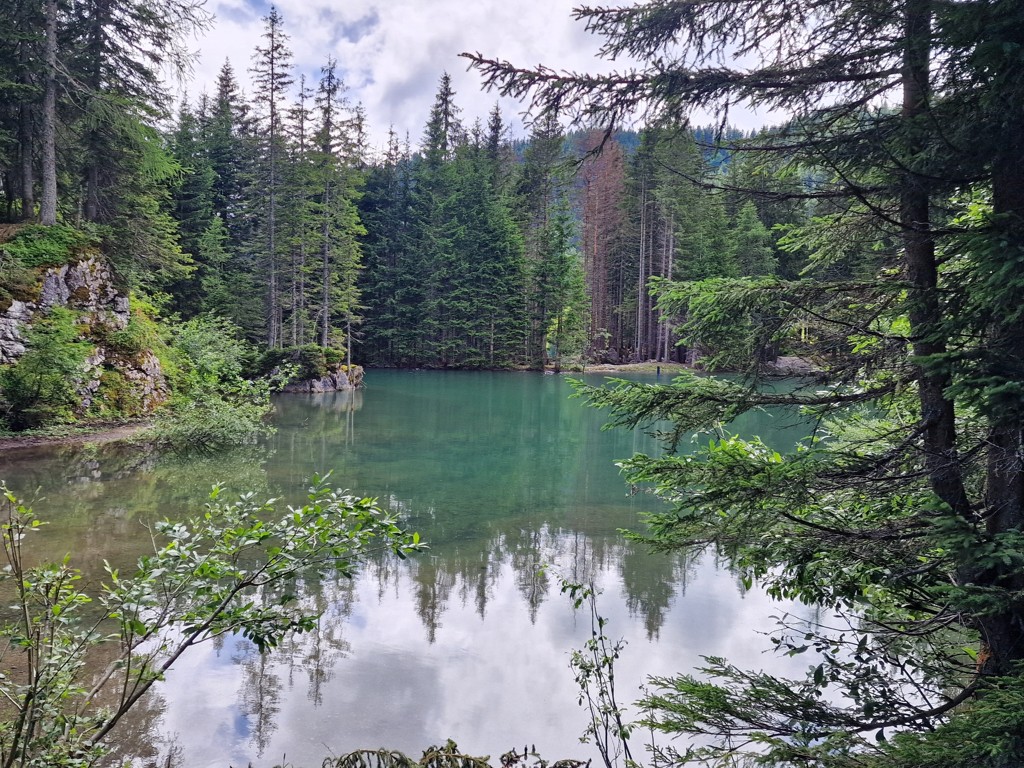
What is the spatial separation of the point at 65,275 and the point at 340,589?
37.3 feet

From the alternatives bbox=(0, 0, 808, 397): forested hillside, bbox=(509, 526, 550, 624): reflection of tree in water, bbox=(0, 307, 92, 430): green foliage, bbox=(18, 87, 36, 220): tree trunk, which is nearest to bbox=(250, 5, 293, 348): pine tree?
Answer: bbox=(0, 0, 808, 397): forested hillside

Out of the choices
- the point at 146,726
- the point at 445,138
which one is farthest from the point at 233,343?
the point at 445,138

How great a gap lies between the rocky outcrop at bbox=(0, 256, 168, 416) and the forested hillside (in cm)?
83

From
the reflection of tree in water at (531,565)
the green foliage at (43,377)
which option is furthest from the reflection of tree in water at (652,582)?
the green foliage at (43,377)

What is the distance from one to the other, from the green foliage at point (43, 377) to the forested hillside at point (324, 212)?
2.07 meters

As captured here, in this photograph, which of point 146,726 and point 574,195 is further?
point 574,195

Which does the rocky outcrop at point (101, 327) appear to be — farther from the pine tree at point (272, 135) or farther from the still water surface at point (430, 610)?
the pine tree at point (272, 135)

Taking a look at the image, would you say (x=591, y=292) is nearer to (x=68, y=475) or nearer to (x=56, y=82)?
(x=56, y=82)

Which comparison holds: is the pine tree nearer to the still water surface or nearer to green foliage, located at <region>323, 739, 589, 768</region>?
the still water surface

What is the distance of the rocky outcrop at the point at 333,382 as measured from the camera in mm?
24677

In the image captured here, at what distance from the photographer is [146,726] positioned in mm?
3809

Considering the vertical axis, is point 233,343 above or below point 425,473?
above

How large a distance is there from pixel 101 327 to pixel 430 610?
12.1 metres

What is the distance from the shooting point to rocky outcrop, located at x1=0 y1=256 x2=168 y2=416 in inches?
496
